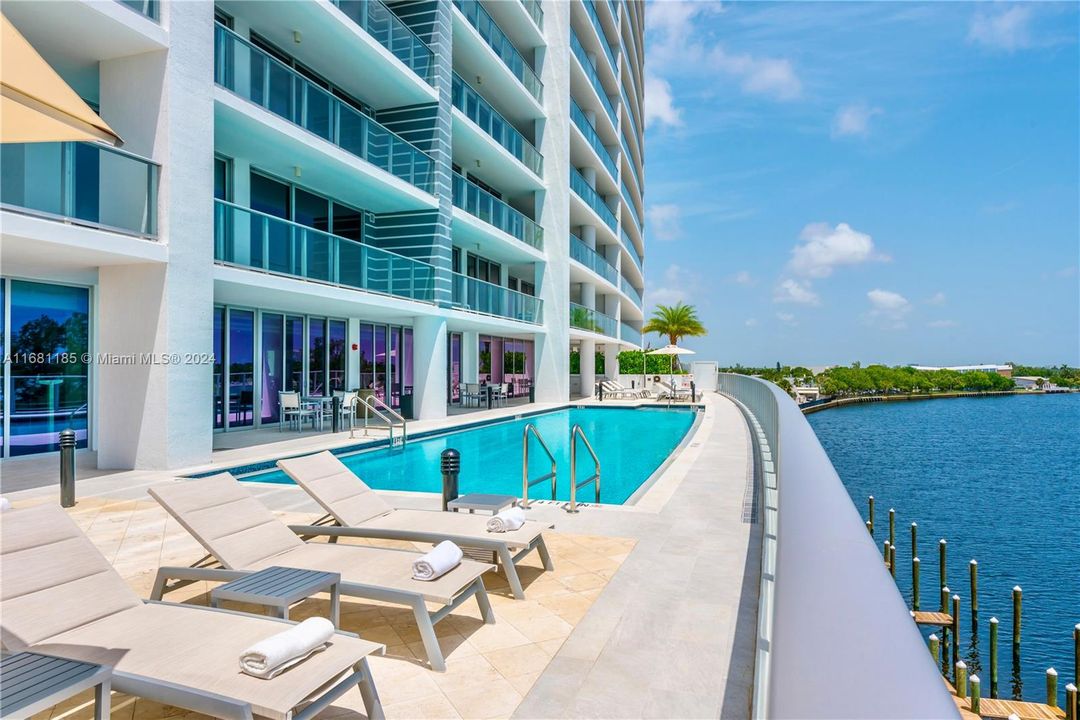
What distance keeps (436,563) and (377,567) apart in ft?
1.70

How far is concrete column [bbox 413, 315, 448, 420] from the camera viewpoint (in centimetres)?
1700

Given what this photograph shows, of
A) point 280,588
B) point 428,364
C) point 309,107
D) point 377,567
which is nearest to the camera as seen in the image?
point 280,588

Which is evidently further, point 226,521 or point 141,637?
point 226,521

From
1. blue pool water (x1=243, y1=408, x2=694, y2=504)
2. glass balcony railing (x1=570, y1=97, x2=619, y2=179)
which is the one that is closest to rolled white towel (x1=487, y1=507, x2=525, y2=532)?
blue pool water (x1=243, y1=408, x2=694, y2=504)

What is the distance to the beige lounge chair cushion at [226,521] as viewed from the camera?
4.29m

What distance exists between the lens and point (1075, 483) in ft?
77.7

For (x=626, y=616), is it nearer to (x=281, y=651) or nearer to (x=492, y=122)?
(x=281, y=651)

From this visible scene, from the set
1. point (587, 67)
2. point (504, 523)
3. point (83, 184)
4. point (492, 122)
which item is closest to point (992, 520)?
point (504, 523)

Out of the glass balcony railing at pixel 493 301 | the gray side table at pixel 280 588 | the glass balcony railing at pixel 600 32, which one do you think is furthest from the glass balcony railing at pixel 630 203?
the gray side table at pixel 280 588

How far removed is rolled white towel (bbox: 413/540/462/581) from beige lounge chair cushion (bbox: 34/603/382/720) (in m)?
0.82

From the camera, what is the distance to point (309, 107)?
497 inches

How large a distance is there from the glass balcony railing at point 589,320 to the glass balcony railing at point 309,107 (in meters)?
12.5

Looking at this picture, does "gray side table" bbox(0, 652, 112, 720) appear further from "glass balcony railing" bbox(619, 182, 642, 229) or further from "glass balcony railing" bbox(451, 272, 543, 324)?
"glass balcony railing" bbox(619, 182, 642, 229)

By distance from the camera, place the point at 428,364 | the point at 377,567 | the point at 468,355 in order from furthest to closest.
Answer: the point at 468,355
the point at 428,364
the point at 377,567
